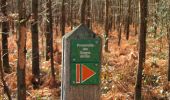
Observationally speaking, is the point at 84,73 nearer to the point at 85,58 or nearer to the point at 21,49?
the point at 85,58

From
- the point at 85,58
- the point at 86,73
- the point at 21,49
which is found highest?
the point at 85,58

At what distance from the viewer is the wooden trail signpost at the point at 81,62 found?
2.97 metres

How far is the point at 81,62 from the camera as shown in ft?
9.72

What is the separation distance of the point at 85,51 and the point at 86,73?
0.60 ft

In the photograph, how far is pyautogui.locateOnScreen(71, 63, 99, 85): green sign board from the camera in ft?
9.76

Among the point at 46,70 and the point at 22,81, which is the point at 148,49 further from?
the point at 22,81

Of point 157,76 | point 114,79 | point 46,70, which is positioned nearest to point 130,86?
point 114,79

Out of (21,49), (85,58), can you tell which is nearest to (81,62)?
(85,58)

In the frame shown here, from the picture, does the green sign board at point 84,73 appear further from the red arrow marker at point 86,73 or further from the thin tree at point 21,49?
the thin tree at point 21,49

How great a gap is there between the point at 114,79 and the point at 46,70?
11.3 feet

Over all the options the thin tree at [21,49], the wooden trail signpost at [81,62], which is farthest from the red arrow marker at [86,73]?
the thin tree at [21,49]

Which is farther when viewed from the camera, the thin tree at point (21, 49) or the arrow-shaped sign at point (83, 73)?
the thin tree at point (21, 49)

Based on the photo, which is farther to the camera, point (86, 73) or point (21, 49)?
point (21, 49)

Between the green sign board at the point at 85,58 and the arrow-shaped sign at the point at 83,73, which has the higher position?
the green sign board at the point at 85,58
